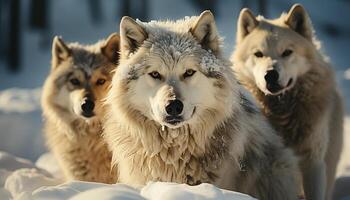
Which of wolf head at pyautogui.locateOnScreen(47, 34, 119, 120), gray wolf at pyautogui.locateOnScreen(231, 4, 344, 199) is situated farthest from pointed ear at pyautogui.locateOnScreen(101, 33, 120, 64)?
gray wolf at pyautogui.locateOnScreen(231, 4, 344, 199)

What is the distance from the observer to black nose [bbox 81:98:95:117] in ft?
18.8

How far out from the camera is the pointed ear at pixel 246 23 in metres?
6.26

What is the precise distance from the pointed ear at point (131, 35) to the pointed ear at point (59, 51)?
1.62 meters

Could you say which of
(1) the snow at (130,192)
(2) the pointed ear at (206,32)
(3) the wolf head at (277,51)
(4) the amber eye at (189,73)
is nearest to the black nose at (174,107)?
(4) the amber eye at (189,73)

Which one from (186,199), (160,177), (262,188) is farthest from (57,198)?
(262,188)

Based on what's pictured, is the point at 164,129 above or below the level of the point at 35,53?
below

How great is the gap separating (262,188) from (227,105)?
0.77m

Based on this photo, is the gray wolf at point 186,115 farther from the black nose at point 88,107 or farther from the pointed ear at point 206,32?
the black nose at point 88,107

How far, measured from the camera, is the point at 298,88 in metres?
6.04

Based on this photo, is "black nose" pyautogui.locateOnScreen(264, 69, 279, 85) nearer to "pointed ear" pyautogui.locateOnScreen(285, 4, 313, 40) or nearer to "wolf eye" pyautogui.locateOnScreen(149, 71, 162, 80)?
"pointed ear" pyautogui.locateOnScreen(285, 4, 313, 40)

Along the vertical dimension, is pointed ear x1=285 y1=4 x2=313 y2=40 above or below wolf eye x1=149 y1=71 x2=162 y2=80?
above

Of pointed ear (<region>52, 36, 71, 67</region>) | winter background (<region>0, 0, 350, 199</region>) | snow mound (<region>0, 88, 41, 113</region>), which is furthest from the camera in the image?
winter background (<region>0, 0, 350, 199</region>)

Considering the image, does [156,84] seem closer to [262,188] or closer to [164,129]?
[164,129]

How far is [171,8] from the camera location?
72.6 feet
